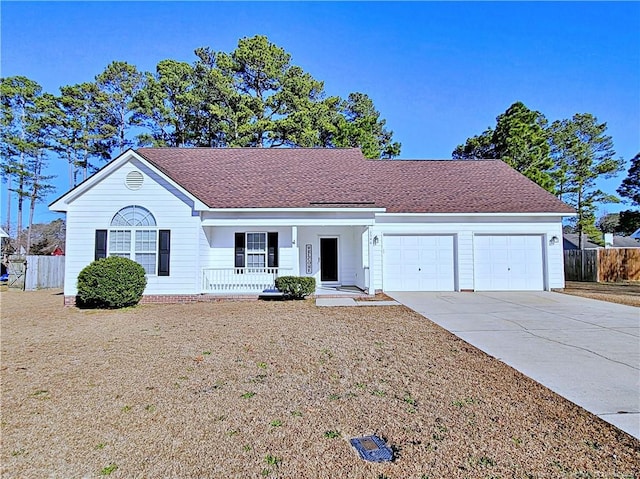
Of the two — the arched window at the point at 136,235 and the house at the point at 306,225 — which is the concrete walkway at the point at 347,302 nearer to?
the house at the point at 306,225

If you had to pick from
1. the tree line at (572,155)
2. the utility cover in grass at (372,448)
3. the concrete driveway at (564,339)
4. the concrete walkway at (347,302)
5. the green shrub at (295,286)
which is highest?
the tree line at (572,155)

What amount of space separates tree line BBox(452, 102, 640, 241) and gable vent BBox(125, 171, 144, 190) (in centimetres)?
2378

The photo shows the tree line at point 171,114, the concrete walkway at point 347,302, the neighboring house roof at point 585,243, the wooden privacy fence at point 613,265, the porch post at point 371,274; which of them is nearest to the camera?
the concrete walkway at point 347,302

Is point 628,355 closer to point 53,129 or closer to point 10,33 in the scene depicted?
point 10,33

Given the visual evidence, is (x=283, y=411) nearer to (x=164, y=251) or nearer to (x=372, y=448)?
(x=372, y=448)

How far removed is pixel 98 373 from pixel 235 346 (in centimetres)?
224

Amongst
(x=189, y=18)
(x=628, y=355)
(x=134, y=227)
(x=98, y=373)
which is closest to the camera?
(x=98, y=373)

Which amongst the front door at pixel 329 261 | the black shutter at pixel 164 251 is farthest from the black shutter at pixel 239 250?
the front door at pixel 329 261

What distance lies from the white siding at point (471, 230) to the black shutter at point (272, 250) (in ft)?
12.9

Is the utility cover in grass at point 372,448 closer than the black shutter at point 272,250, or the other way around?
the utility cover in grass at point 372,448

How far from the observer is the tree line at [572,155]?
1024 inches

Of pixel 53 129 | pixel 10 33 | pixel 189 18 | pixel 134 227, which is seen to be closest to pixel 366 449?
pixel 134 227

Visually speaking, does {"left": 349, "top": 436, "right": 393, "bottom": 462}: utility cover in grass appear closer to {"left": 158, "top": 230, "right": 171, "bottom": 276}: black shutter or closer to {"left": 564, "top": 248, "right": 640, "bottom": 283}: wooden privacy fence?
{"left": 158, "top": 230, "right": 171, "bottom": 276}: black shutter

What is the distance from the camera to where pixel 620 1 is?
10.8 meters
